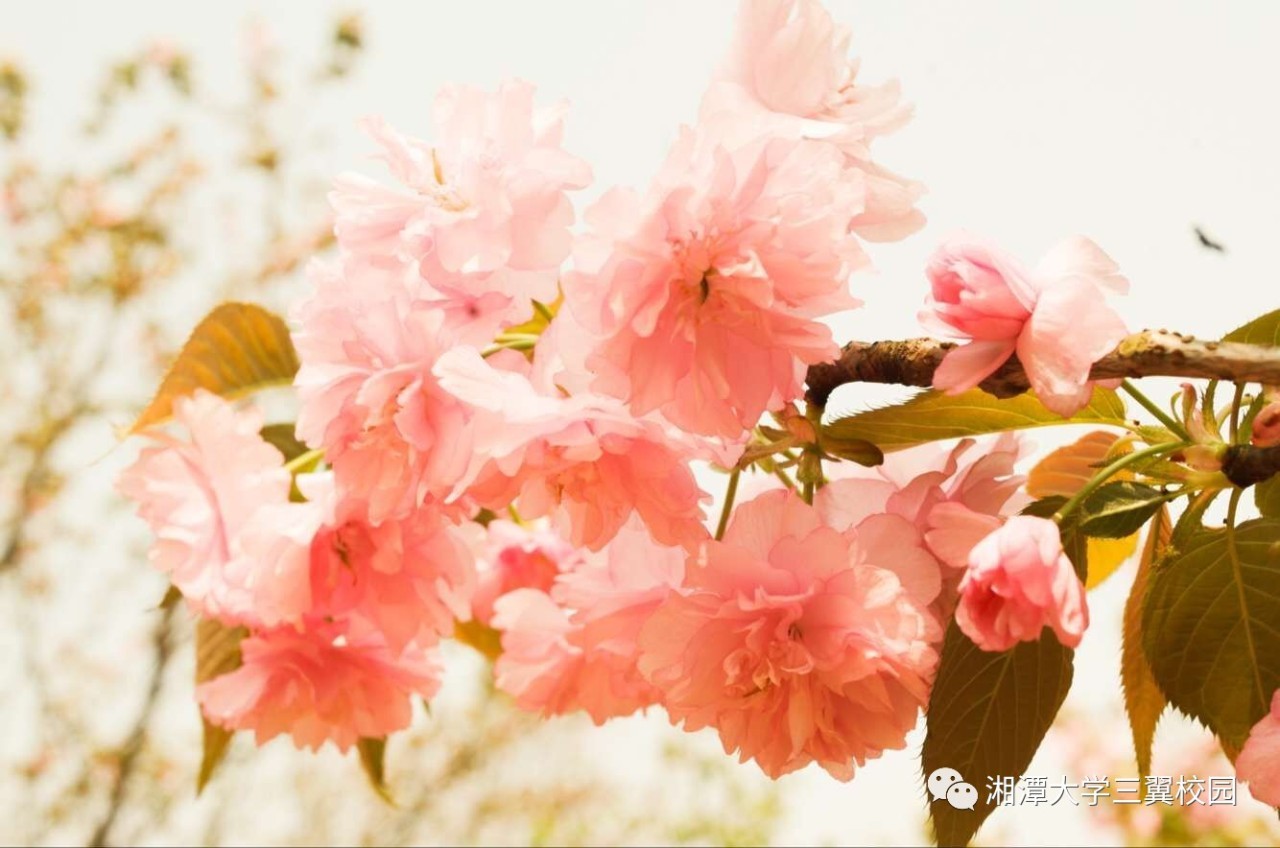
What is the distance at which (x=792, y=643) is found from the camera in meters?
0.38

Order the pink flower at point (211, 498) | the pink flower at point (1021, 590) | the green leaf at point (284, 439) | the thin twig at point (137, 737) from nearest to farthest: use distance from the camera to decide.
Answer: the pink flower at point (1021, 590) → the pink flower at point (211, 498) → the green leaf at point (284, 439) → the thin twig at point (137, 737)

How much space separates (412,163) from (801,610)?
20 centimetres

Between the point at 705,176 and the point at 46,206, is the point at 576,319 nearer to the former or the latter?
the point at 705,176

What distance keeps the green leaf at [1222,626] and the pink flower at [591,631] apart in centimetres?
17

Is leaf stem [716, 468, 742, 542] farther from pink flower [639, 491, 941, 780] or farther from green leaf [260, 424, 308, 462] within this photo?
green leaf [260, 424, 308, 462]

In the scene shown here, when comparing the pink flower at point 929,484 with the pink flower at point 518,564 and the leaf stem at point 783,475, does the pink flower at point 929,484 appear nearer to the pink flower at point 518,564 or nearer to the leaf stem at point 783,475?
the leaf stem at point 783,475

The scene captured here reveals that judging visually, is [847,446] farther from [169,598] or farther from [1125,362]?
[169,598]

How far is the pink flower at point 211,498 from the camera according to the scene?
528mm

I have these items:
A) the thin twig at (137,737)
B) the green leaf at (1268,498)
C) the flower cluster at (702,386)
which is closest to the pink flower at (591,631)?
the flower cluster at (702,386)

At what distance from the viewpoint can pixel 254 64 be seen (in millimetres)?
2979

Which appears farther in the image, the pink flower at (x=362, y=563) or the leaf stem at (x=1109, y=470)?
the pink flower at (x=362, y=563)

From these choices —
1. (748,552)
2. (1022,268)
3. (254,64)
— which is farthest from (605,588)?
(254,64)

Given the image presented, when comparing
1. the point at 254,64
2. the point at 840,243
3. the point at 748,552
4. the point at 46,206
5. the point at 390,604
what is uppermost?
the point at 840,243

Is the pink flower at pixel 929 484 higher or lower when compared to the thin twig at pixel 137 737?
higher
